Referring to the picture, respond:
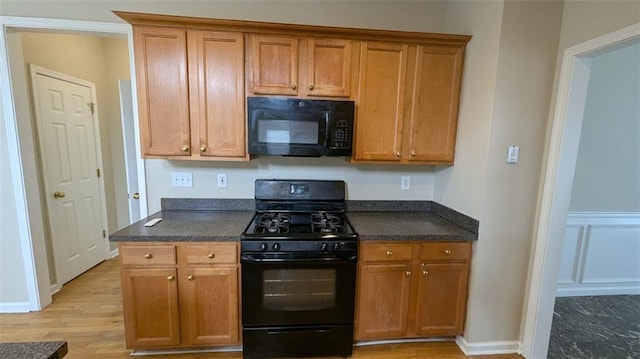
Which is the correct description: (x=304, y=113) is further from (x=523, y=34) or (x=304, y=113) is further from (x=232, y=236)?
(x=523, y=34)

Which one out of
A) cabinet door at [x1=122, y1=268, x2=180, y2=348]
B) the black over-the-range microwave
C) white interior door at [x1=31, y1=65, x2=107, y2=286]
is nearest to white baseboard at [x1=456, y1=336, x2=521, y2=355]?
the black over-the-range microwave

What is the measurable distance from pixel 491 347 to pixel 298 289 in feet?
4.98

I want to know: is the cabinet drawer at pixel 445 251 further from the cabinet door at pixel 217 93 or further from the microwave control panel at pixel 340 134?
the cabinet door at pixel 217 93

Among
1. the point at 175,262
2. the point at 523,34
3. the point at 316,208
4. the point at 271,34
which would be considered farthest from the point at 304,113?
the point at 523,34

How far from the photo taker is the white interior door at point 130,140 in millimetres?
2709

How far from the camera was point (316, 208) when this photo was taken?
2428mm

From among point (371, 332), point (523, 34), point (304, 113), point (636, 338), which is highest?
point (523, 34)

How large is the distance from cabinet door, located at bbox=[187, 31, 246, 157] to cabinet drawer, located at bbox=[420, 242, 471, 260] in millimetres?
1492

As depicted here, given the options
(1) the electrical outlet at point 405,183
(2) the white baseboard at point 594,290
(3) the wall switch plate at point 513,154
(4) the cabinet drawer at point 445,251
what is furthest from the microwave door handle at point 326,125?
(2) the white baseboard at point 594,290

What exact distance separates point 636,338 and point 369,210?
239cm

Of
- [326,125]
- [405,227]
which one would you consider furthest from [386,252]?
[326,125]

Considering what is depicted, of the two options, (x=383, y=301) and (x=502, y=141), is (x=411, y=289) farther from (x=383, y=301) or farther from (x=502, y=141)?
(x=502, y=141)

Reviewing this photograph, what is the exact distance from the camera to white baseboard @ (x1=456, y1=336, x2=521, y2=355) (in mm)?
2088

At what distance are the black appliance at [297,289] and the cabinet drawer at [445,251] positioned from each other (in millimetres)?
516
